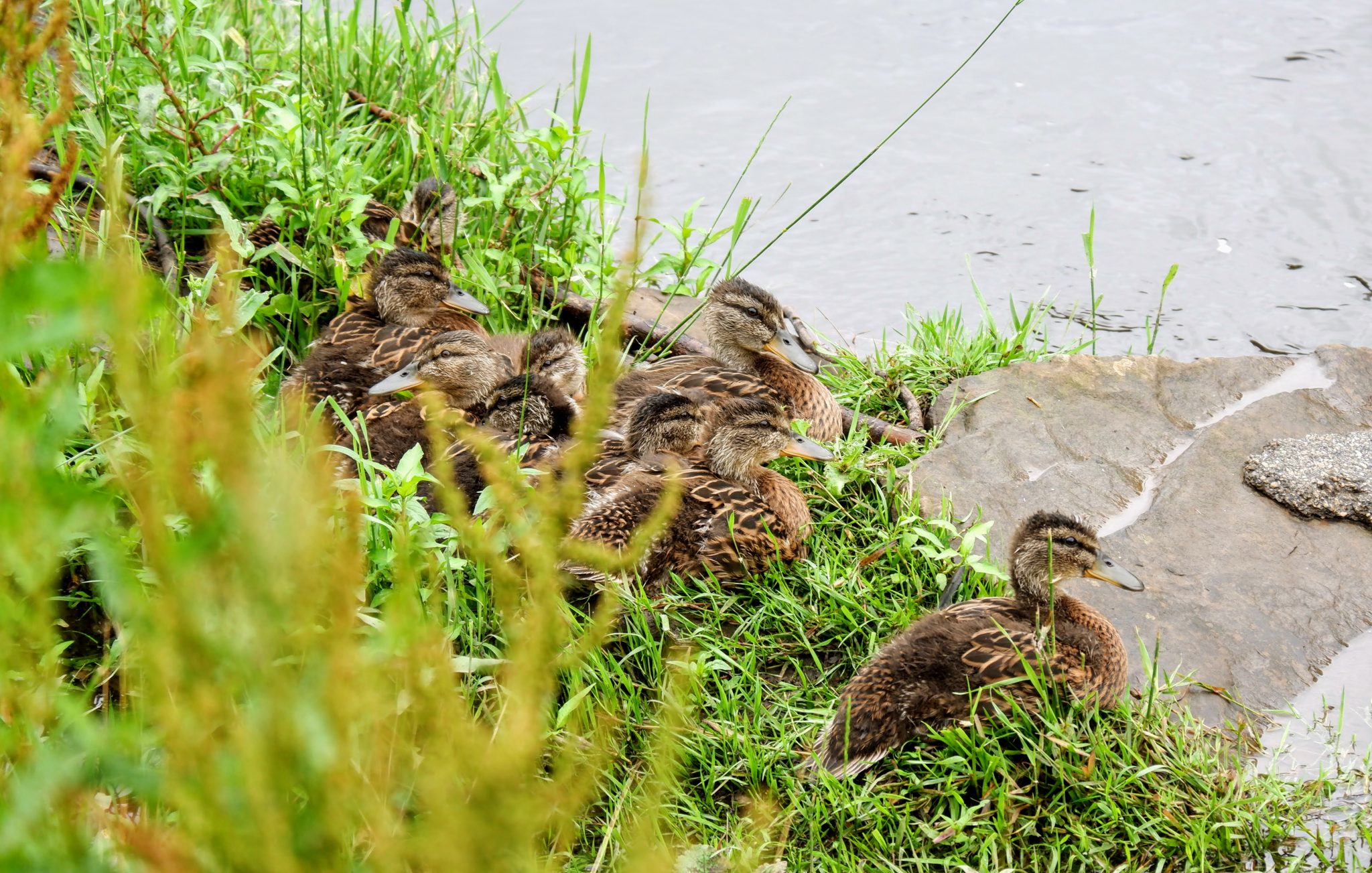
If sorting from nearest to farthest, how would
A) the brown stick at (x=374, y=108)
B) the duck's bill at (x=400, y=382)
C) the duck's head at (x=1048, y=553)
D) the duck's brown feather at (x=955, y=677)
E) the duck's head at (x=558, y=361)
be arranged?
the duck's brown feather at (x=955, y=677) < the duck's head at (x=1048, y=553) < the duck's bill at (x=400, y=382) < the duck's head at (x=558, y=361) < the brown stick at (x=374, y=108)

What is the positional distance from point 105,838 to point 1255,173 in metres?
6.76

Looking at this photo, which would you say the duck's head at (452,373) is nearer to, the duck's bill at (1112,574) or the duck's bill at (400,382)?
the duck's bill at (400,382)

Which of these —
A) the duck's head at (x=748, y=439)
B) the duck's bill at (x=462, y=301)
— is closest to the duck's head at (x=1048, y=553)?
the duck's head at (x=748, y=439)

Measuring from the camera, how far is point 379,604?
10.9 ft

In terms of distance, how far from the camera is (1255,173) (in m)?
6.98

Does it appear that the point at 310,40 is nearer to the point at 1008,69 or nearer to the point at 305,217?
the point at 305,217

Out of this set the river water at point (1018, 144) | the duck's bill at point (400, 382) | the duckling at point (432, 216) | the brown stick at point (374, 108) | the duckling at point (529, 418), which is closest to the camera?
the duckling at point (529, 418)

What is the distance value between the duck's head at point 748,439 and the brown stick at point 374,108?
236 centimetres

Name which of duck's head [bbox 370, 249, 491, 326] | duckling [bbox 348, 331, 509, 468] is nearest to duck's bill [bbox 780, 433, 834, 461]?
duckling [bbox 348, 331, 509, 468]

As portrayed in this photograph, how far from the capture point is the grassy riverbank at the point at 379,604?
3.94 feet

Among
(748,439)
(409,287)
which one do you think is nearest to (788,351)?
(748,439)

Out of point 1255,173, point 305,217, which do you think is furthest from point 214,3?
point 1255,173

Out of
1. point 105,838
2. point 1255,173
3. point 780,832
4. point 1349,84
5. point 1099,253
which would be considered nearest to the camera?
point 105,838

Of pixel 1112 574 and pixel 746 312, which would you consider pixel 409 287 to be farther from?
pixel 1112 574
